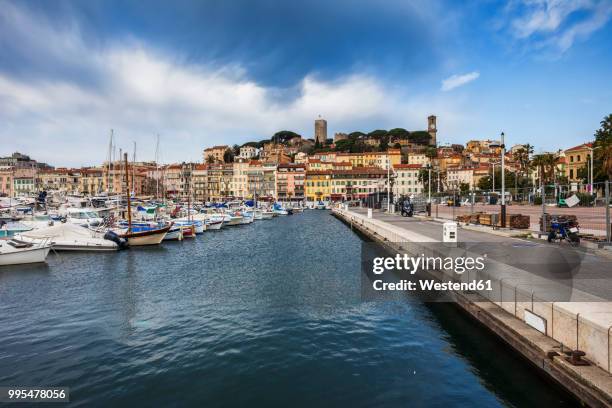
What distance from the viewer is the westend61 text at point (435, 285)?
12594 millimetres

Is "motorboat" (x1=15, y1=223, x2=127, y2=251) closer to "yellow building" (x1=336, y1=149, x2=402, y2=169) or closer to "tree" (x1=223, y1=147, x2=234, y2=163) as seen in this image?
"yellow building" (x1=336, y1=149, x2=402, y2=169)

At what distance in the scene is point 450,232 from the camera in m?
16.8

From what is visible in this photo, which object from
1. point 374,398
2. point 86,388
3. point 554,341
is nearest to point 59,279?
point 86,388

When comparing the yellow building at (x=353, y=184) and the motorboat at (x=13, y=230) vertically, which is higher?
the yellow building at (x=353, y=184)

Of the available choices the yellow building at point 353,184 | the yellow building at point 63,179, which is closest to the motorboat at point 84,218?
the yellow building at point 353,184

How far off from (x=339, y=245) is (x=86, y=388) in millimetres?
27369

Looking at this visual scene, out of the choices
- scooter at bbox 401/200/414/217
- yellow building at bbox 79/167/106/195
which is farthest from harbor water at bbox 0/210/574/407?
yellow building at bbox 79/167/106/195

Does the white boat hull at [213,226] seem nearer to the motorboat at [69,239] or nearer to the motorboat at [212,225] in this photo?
the motorboat at [212,225]

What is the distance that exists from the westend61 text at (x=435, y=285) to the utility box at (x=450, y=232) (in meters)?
1.83

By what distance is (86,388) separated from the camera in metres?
9.52

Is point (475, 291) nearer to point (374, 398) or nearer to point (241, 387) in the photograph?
point (374, 398)

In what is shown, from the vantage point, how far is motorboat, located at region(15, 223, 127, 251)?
31.9 metres

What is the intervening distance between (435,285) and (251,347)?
8380 millimetres

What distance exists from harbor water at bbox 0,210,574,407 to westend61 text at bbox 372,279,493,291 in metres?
0.83
